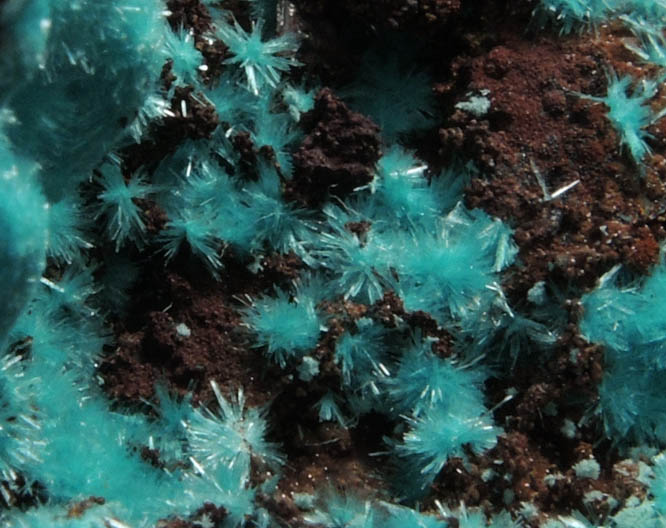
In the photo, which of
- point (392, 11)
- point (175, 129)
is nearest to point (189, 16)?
point (175, 129)

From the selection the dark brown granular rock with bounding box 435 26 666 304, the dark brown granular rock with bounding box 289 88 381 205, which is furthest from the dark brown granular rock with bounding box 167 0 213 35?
the dark brown granular rock with bounding box 435 26 666 304

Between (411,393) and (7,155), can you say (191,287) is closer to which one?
(411,393)

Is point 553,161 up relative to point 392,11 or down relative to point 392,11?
down

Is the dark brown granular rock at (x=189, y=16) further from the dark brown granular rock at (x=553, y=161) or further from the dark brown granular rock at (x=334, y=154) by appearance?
the dark brown granular rock at (x=553, y=161)

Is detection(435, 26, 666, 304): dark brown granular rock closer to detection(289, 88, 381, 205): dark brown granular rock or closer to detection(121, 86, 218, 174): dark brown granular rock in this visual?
detection(289, 88, 381, 205): dark brown granular rock

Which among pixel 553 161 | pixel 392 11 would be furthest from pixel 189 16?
pixel 553 161

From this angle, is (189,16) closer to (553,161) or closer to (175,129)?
(175,129)

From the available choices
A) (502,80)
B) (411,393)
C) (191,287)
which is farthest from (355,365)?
(502,80)

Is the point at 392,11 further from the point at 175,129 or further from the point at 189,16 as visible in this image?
the point at 175,129
